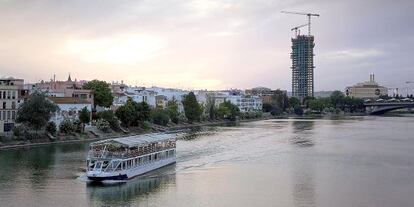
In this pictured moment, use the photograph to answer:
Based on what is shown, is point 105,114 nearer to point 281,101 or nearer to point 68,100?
point 68,100

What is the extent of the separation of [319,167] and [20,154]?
12.0 meters

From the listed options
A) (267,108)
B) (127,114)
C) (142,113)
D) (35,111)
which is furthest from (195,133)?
(267,108)

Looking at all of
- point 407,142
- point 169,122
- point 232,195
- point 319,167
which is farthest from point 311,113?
point 232,195

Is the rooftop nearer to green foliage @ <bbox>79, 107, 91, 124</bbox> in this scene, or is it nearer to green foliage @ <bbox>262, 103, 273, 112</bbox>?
green foliage @ <bbox>79, 107, 91, 124</bbox>

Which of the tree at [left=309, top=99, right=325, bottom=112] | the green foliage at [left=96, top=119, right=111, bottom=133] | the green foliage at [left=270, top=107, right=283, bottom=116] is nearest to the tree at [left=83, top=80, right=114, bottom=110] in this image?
the green foliage at [left=96, top=119, right=111, bottom=133]

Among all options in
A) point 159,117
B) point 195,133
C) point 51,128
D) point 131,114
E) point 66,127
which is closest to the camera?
point 51,128

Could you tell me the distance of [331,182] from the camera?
16.2m

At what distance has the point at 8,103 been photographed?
27219 millimetres

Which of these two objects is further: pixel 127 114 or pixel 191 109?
pixel 191 109

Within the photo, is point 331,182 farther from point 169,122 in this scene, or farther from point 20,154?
point 169,122

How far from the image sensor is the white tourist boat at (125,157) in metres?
15.9

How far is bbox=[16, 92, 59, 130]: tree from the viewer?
1011 inches

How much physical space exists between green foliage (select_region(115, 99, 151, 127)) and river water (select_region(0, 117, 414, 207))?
7.65m

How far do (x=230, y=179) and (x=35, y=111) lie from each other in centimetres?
1294
